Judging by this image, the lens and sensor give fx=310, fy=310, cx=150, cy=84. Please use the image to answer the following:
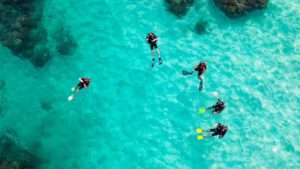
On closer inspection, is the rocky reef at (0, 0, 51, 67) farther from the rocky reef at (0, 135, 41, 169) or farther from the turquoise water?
the rocky reef at (0, 135, 41, 169)

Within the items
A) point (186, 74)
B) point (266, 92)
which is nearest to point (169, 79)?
point (186, 74)

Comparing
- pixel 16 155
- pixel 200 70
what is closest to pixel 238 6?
pixel 200 70

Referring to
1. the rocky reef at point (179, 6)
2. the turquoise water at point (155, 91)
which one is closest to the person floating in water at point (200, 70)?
the turquoise water at point (155, 91)

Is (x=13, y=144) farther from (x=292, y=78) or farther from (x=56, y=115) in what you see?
(x=292, y=78)

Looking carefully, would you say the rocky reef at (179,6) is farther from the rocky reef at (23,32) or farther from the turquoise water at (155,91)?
the rocky reef at (23,32)

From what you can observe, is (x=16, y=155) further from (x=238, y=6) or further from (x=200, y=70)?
(x=238, y=6)

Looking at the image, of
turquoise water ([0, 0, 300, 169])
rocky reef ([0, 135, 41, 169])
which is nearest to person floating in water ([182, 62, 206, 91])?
turquoise water ([0, 0, 300, 169])
